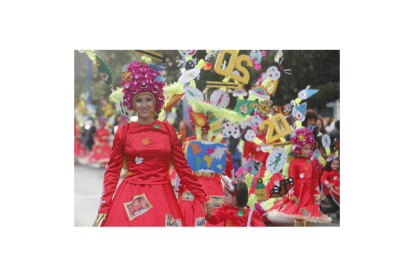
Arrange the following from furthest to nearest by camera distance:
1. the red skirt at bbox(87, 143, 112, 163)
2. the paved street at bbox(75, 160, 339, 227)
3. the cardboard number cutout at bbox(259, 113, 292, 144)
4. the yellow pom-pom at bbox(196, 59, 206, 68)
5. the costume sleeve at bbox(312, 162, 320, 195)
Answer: the red skirt at bbox(87, 143, 112, 163), the paved street at bbox(75, 160, 339, 227), the costume sleeve at bbox(312, 162, 320, 195), the cardboard number cutout at bbox(259, 113, 292, 144), the yellow pom-pom at bbox(196, 59, 206, 68)

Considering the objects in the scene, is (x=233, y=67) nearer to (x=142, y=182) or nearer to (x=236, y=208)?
(x=236, y=208)

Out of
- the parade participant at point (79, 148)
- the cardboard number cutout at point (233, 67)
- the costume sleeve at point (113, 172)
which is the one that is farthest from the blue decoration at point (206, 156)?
the parade participant at point (79, 148)

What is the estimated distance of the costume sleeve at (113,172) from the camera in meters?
3.82

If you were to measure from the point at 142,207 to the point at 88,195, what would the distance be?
5235 mm

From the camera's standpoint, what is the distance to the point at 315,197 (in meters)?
6.19

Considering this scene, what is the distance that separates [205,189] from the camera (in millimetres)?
5656

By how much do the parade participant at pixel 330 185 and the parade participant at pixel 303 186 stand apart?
0.83 m

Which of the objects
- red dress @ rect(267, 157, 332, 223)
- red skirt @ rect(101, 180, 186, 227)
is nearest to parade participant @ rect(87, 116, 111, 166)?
red dress @ rect(267, 157, 332, 223)

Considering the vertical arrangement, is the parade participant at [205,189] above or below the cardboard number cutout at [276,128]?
below

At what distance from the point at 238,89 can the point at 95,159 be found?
9.24 meters

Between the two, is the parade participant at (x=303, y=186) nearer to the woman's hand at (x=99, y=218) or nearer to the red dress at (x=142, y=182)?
the red dress at (x=142, y=182)

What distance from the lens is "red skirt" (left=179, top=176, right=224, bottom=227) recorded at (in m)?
5.38

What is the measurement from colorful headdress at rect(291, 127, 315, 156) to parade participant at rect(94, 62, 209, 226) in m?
2.48

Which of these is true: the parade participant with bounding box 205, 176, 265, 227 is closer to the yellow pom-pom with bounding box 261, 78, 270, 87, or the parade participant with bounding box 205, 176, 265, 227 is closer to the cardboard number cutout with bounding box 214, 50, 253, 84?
the cardboard number cutout with bounding box 214, 50, 253, 84
